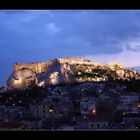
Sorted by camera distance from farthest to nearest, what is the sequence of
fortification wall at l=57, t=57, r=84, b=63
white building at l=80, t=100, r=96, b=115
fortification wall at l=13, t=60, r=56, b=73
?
white building at l=80, t=100, r=96, b=115, fortification wall at l=57, t=57, r=84, b=63, fortification wall at l=13, t=60, r=56, b=73

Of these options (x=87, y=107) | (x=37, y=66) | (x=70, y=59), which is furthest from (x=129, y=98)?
(x=37, y=66)

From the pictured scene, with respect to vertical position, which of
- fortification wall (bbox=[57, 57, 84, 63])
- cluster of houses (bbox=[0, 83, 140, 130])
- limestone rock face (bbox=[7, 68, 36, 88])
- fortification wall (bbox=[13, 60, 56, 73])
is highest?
fortification wall (bbox=[57, 57, 84, 63])

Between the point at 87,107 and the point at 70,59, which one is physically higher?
the point at 70,59

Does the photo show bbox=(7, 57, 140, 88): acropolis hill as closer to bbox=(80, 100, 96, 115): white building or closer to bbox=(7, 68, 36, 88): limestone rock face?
bbox=(7, 68, 36, 88): limestone rock face

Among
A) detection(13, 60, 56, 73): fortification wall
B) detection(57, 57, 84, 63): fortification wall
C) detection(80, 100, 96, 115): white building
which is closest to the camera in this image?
detection(13, 60, 56, 73): fortification wall

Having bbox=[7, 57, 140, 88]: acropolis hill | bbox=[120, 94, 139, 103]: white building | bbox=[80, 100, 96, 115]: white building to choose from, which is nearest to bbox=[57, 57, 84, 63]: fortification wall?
bbox=[7, 57, 140, 88]: acropolis hill

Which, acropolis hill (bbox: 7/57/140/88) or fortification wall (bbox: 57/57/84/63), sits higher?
fortification wall (bbox: 57/57/84/63)

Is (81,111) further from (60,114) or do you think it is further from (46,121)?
(46,121)

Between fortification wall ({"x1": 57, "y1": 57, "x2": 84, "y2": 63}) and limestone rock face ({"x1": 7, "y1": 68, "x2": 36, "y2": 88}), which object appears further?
fortification wall ({"x1": 57, "y1": 57, "x2": 84, "y2": 63})

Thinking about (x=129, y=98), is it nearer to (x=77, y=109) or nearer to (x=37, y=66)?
(x=77, y=109)
